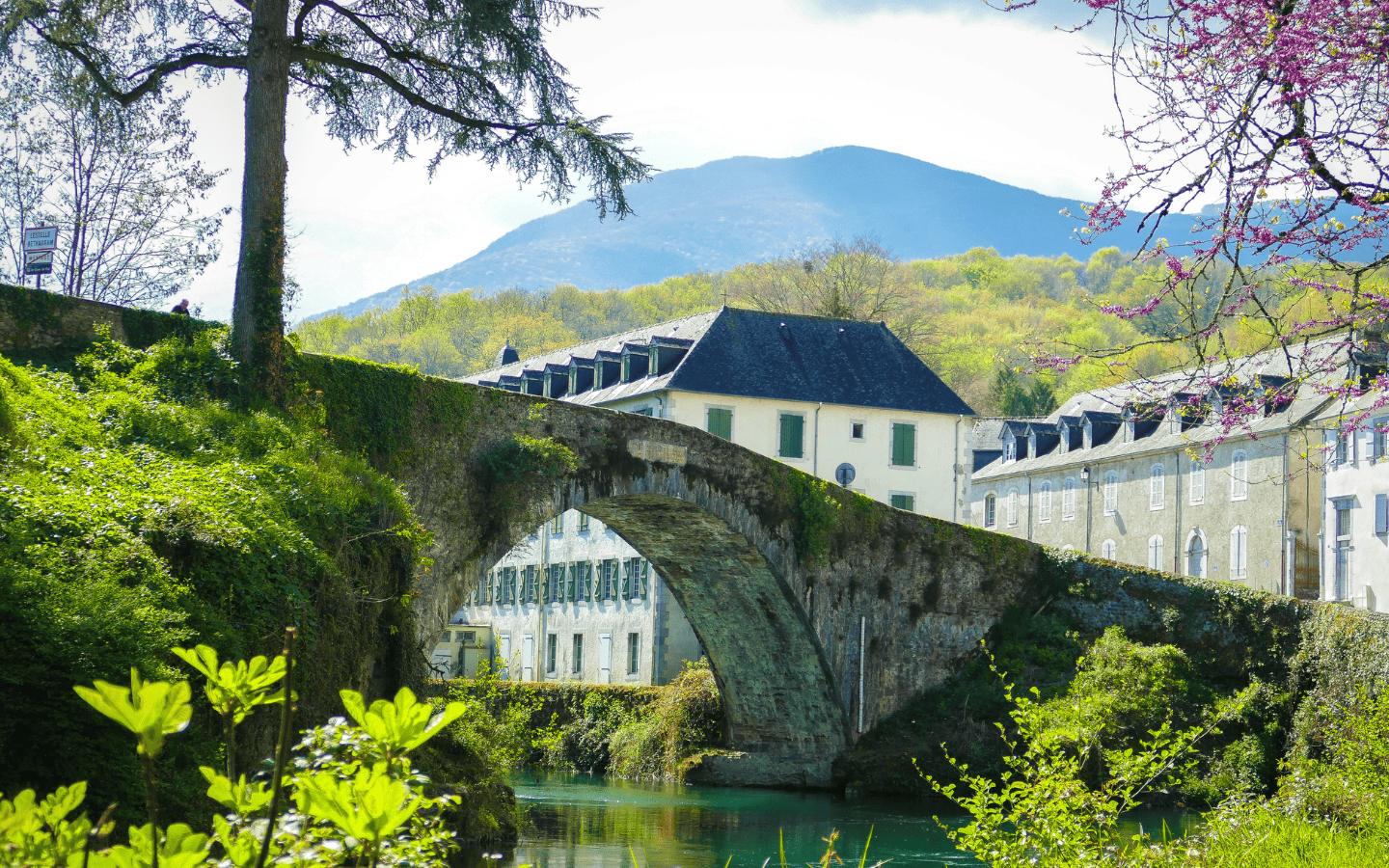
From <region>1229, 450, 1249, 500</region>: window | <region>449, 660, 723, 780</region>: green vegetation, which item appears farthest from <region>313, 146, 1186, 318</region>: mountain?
<region>449, 660, 723, 780</region>: green vegetation

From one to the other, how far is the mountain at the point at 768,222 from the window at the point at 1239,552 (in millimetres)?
96822

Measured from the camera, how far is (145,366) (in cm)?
1159

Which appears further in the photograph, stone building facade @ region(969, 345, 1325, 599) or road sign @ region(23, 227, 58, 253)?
stone building facade @ region(969, 345, 1325, 599)

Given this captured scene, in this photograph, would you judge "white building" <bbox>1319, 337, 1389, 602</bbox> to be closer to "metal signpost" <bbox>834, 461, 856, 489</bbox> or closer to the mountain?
"metal signpost" <bbox>834, 461, 856, 489</bbox>

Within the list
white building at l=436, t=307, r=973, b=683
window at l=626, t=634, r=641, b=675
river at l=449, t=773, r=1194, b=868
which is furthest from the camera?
white building at l=436, t=307, r=973, b=683

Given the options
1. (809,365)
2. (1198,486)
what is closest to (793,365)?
(809,365)

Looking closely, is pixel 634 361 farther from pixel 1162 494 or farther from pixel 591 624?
pixel 1162 494

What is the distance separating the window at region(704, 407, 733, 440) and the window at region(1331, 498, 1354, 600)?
12.7 m

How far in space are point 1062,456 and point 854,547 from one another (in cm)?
1748

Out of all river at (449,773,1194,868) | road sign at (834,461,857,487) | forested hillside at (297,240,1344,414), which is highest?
forested hillside at (297,240,1344,414)

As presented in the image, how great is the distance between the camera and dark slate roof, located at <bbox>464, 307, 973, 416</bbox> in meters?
29.8

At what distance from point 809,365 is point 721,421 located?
2835 mm

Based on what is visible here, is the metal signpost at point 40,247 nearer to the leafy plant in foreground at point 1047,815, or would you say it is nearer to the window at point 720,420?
the leafy plant in foreground at point 1047,815

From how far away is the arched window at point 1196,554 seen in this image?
3203cm
